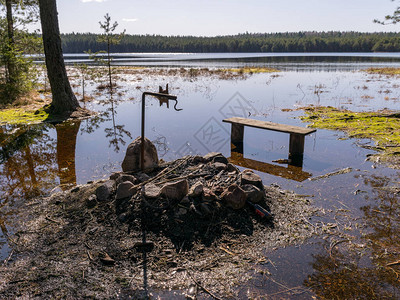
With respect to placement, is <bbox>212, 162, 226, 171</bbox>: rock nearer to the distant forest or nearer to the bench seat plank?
the bench seat plank

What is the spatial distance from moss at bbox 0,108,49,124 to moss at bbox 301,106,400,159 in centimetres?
1239

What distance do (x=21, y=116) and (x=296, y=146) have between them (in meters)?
13.2

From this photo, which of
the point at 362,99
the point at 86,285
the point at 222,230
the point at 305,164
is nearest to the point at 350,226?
the point at 222,230

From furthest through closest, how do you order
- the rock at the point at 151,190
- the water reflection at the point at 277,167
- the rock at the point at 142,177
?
the water reflection at the point at 277,167 → the rock at the point at 142,177 → the rock at the point at 151,190

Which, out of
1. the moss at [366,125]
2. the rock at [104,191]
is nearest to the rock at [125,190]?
the rock at [104,191]

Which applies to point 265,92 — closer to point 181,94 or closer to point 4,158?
point 181,94

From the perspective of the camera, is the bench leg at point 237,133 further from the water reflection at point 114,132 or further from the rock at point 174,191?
the rock at point 174,191

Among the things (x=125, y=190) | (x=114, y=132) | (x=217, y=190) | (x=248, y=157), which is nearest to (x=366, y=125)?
(x=248, y=157)

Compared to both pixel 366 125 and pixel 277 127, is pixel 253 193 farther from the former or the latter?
pixel 366 125

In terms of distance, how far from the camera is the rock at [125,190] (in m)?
5.20

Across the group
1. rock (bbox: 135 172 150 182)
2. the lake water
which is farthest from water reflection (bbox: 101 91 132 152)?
rock (bbox: 135 172 150 182)

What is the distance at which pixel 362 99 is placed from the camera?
18.1 m

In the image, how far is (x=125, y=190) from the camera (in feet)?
17.1

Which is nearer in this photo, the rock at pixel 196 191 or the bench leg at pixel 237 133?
the rock at pixel 196 191
